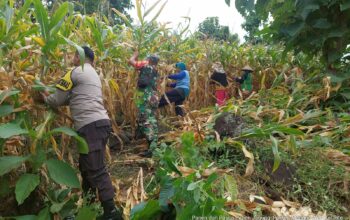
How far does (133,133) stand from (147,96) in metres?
0.56

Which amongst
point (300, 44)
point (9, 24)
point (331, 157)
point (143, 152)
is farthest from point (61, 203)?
point (300, 44)

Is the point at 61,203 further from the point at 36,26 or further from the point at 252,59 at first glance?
the point at 252,59

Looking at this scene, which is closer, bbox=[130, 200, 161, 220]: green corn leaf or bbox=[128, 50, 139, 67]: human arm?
bbox=[130, 200, 161, 220]: green corn leaf

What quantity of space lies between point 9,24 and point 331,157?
2.73 meters

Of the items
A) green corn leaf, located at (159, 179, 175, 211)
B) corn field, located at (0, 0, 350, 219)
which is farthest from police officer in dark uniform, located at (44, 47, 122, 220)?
green corn leaf, located at (159, 179, 175, 211)

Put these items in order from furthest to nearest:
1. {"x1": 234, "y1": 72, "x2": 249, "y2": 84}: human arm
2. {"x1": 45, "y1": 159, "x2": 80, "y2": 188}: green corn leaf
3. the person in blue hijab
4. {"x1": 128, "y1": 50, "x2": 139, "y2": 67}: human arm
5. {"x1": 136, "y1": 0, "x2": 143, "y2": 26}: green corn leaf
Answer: {"x1": 234, "y1": 72, "x2": 249, "y2": 84}: human arm, the person in blue hijab, {"x1": 128, "y1": 50, "x2": 139, "y2": 67}: human arm, {"x1": 136, "y1": 0, "x2": 143, "y2": 26}: green corn leaf, {"x1": 45, "y1": 159, "x2": 80, "y2": 188}: green corn leaf

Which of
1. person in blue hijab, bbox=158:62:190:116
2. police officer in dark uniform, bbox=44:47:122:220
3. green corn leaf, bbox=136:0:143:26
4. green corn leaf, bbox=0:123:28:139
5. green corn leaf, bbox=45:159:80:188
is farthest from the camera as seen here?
person in blue hijab, bbox=158:62:190:116

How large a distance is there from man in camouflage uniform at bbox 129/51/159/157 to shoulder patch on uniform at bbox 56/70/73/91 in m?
1.25

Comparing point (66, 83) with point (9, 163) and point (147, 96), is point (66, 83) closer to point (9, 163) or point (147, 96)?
point (9, 163)

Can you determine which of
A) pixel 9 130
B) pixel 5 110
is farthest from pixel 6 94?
pixel 9 130

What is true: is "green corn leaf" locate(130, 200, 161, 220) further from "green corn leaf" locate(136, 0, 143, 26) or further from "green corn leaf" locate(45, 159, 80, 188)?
"green corn leaf" locate(136, 0, 143, 26)

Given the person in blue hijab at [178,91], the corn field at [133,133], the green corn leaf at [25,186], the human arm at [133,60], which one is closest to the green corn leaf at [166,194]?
the corn field at [133,133]

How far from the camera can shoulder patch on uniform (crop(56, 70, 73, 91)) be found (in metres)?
2.49

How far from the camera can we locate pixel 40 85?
233cm
